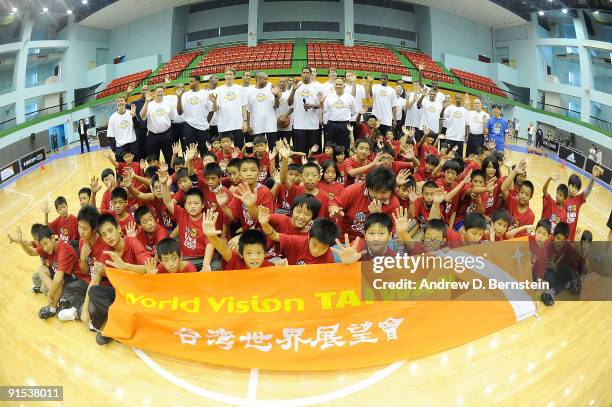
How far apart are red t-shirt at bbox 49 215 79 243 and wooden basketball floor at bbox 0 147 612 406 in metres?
1.13

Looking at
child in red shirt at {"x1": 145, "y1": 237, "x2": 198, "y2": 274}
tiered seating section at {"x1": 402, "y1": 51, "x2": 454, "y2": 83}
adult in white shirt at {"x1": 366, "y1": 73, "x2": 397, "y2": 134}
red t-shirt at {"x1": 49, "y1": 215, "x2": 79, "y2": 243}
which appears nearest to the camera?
child in red shirt at {"x1": 145, "y1": 237, "x2": 198, "y2": 274}

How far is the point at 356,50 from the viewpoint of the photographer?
19656mm

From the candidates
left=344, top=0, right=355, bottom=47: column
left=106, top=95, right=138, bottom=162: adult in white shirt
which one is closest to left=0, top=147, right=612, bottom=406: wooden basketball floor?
left=106, top=95, right=138, bottom=162: adult in white shirt

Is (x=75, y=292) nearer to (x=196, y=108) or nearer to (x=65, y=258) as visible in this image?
(x=65, y=258)

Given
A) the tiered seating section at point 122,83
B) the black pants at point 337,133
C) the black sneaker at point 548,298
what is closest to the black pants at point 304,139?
the black pants at point 337,133

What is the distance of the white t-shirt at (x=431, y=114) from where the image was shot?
788 cm

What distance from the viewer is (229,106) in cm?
655

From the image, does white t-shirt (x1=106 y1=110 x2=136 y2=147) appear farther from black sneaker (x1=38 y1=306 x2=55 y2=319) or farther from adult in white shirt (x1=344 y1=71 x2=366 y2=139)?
adult in white shirt (x1=344 y1=71 x2=366 y2=139)

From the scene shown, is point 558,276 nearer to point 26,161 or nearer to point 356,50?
point 26,161

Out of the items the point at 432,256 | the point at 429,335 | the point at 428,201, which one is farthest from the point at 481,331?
the point at 428,201

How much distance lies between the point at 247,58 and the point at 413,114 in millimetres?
12955

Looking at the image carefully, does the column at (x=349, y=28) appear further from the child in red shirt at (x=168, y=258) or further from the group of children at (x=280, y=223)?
the child in red shirt at (x=168, y=258)

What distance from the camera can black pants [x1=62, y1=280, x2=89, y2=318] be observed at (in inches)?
154

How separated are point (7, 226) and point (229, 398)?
639 centimetres
